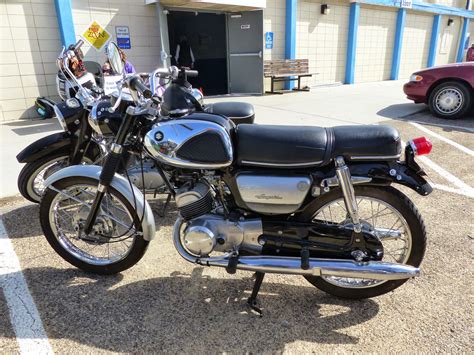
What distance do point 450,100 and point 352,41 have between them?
6.81 m

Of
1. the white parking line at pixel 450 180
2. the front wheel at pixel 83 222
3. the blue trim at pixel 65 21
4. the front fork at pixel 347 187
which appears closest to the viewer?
the front fork at pixel 347 187

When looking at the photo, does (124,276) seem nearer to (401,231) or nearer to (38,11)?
(401,231)

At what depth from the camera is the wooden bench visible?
Answer: 1066cm

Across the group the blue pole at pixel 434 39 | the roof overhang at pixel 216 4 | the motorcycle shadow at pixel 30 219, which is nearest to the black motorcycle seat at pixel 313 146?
the motorcycle shadow at pixel 30 219

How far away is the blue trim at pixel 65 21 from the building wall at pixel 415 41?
1369cm

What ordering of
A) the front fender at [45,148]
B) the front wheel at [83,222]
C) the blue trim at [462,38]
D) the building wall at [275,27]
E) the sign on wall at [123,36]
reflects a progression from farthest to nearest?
the blue trim at [462,38] < the building wall at [275,27] < the sign on wall at [123,36] < the front fender at [45,148] < the front wheel at [83,222]

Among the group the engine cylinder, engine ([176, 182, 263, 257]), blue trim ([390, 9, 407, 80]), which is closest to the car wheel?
engine ([176, 182, 263, 257])

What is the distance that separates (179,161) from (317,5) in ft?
37.9

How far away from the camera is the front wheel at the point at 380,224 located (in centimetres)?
203

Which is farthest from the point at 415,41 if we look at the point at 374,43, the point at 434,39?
the point at 374,43

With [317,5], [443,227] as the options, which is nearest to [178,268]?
[443,227]

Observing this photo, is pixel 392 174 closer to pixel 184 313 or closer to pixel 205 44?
pixel 184 313

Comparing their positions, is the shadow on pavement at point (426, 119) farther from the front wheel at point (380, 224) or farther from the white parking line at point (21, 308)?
the white parking line at point (21, 308)

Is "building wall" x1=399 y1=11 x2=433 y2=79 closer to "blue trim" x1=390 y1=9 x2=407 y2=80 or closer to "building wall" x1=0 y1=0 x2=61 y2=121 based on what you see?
"blue trim" x1=390 y1=9 x2=407 y2=80
